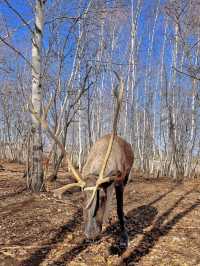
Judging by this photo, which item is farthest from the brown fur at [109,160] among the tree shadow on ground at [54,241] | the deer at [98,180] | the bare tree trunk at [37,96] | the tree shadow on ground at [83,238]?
the bare tree trunk at [37,96]

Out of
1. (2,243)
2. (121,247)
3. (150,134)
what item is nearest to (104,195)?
(121,247)

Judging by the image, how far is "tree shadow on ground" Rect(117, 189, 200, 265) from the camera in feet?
16.9

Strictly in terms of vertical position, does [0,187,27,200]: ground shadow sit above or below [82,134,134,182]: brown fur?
below

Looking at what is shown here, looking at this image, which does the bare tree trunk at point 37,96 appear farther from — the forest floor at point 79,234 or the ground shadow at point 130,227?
the ground shadow at point 130,227

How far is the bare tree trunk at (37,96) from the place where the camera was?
27.6 feet

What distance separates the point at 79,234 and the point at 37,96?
358cm

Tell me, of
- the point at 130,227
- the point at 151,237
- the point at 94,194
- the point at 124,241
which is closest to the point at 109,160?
the point at 94,194

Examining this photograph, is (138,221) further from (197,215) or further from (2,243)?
(2,243)

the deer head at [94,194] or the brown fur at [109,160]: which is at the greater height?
the brown fur at [109,160]

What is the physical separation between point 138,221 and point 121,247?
1734 millimetres

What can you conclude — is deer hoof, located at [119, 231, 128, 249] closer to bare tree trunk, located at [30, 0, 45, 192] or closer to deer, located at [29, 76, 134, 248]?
deer, located at [29, 76, 134, 248]

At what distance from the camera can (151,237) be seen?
6.18m

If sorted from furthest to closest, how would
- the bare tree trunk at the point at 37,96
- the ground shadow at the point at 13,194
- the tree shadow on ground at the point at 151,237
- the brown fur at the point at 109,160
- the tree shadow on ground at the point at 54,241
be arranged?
1. the bare tree trunk at the point at 37,96
2. the ground shadow at the point at 13,194
3. the tree shadow on ground at the point at 151,237
4. the tree shadow on ground at the point at 54,241
5. the brown fur at the point at 109,160

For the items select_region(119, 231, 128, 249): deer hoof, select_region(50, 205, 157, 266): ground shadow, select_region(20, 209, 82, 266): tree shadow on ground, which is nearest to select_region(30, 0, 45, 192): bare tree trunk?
select_region(20, 209, 82, 266): tree shadow on ground
